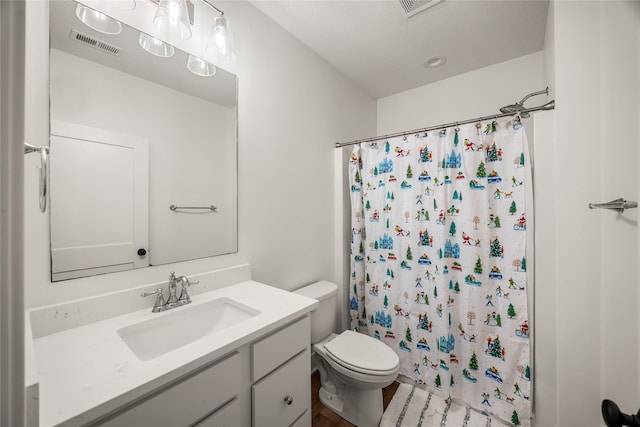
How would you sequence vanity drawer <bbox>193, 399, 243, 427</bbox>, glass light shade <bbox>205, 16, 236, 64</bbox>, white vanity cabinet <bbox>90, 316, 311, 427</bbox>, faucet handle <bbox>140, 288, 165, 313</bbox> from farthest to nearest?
glass light shade <bbox>205, 16, 236, 64</bbox>
faucet handle <bbox>140, 288, 165, 313</bbox>
vanity drawer <bbox>193, 399, 243, 427</bbox>
white vanity cabinet <bbox>90, 316, 311, 427</bbox>

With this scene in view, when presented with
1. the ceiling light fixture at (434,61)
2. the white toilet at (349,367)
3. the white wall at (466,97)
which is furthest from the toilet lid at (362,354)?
the ceiling light fixture at (434,61)

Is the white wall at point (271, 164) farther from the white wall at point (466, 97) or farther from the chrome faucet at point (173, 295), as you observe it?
the white wall at point (466, 97)

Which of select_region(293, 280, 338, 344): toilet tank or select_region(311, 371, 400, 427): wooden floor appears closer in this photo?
select_region(311, 371, 400, 427): wooden floor

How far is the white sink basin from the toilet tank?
2.00 ft

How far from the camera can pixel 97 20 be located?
1.01m

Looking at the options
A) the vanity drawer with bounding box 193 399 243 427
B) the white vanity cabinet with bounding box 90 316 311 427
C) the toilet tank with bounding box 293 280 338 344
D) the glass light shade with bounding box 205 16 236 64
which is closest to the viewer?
the white vanity cabinet with bounding box 90 316 311 427

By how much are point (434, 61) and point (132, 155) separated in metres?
2.25

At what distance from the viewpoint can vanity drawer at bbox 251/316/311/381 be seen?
918 mm

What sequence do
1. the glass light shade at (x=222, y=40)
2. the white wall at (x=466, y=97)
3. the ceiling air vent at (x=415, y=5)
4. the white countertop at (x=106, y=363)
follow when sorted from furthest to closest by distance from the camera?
the white wall at (x=466, y=97), the ceiling air vent at (x=415, y=5), the glass light shade at (x=222, y=40), the white countertop at (x=106, y=363)

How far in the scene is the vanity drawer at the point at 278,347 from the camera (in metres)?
0.92

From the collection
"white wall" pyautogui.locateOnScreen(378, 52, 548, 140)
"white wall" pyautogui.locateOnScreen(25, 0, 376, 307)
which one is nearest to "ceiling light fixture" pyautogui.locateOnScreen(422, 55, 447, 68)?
"white wall" pyautogui.locateOnScreen(378, 52, 548, 140)

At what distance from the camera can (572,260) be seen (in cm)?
→ 125

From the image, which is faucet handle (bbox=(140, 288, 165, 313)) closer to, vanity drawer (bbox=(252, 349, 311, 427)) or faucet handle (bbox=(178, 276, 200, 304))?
faucet handle (bbox=(178, 276, 200, 304))

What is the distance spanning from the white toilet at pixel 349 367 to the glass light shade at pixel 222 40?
143 centimetres
